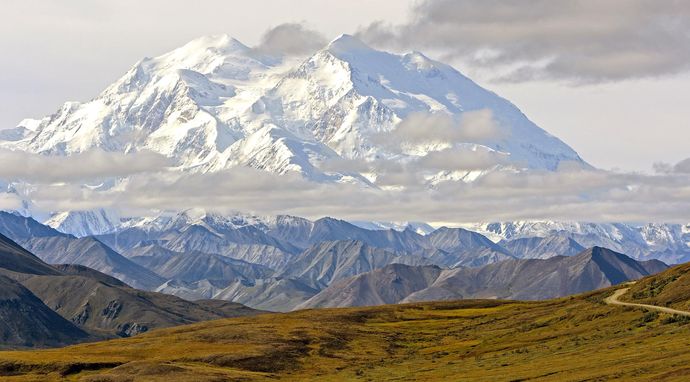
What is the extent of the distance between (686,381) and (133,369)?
101 m

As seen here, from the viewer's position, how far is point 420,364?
192625mm

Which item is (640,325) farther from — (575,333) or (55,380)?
(55,380)

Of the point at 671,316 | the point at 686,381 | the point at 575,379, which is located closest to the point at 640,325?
the point at 671,316

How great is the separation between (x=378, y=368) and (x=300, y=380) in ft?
49.9

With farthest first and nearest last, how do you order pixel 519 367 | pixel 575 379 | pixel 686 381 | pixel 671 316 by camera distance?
pixel 671 316 < pixel 519 367 < pixel 575 379 < pixel 686 381

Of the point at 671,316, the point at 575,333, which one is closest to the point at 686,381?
the point at 671,316

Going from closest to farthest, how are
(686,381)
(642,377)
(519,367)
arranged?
(686,381) → (642,377) → (519,367)

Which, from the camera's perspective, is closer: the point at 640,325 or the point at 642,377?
the point at 642,377

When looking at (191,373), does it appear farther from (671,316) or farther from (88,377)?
(671,316)

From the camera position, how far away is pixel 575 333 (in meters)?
193

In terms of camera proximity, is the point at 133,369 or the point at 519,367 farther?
the point at 133,369

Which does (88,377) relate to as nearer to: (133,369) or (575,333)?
(133,369)

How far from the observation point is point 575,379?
128m

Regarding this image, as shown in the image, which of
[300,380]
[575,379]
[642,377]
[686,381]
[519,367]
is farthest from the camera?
[300,380]
